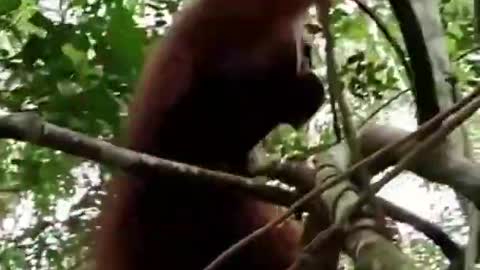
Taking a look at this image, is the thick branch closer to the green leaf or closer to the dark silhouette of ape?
the dark silhouette of ape

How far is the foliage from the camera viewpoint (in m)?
1.23

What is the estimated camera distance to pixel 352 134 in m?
0.92

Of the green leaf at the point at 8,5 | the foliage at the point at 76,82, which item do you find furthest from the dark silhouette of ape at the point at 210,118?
the green leaf at the point at 8,5

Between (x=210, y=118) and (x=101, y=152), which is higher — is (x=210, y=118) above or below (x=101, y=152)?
below

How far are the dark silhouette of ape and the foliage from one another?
0.07 meters

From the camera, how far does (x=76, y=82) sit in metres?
1.23

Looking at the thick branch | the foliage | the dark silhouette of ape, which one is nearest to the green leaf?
the foliage

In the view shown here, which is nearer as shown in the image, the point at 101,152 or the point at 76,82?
the point at 101,152

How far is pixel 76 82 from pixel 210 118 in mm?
183

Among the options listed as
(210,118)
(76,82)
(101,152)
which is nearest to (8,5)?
(76,82)

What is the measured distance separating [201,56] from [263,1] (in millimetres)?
114

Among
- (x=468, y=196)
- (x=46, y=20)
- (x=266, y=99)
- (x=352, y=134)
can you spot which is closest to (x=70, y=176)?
(x=46, y=20)

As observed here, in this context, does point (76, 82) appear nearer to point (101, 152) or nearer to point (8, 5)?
point (8, 5)

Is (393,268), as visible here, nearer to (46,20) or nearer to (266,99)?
→ (266,99)
